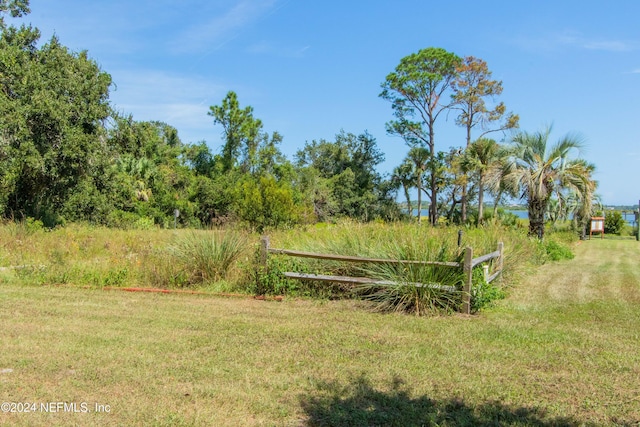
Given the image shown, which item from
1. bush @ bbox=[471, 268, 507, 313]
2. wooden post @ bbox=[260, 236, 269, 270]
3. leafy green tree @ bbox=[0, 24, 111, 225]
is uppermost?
leafy green tree @ bbox=[0, 24, 111, 225]

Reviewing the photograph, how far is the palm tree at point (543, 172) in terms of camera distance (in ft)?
54.1

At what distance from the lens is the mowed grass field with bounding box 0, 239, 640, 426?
11.9 feet

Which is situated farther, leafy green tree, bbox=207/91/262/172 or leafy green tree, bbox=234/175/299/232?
leafy green tree, bbox=207/91/262/172

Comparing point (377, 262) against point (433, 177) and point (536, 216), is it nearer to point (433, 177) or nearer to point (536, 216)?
point (536, 216)

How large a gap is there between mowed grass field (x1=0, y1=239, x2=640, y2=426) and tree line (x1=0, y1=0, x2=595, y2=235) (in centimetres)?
621

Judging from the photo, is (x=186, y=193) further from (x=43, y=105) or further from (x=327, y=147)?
(x=43, y=105)

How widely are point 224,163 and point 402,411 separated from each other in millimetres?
39514

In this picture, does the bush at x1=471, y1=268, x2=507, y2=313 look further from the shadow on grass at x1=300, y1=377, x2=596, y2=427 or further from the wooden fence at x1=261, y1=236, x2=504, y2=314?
the shadow on grass at x1=300, y1=377, x2=596, y2=427

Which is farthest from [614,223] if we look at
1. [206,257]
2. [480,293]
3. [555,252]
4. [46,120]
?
[46,120]

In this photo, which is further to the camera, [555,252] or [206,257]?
[555,252]

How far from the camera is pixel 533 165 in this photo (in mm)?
16766

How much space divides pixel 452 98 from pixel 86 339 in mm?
40168

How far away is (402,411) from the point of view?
3691 mm

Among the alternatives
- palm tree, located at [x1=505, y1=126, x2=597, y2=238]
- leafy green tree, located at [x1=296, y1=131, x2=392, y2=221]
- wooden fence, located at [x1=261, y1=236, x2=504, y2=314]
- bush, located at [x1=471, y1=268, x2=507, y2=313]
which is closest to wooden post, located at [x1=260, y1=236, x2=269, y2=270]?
wooden fence, located at [x1=261, y1=236, x2=504, y2=314]
